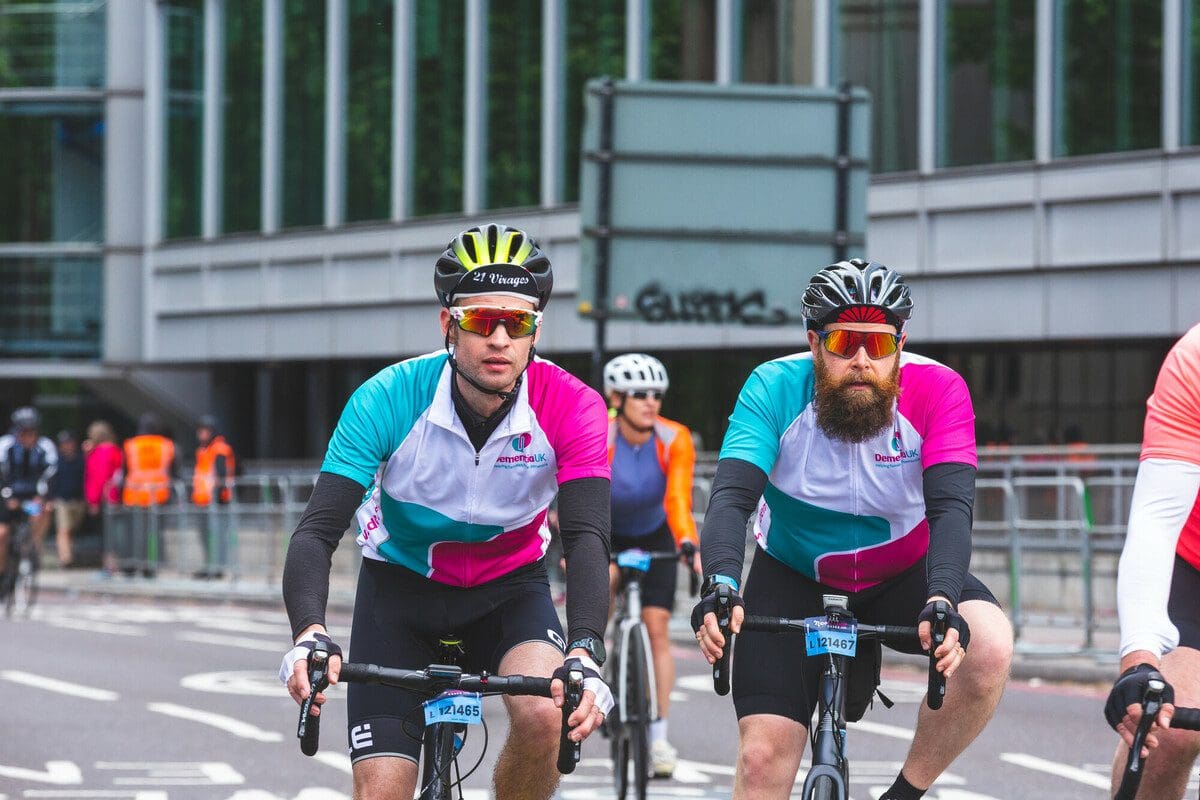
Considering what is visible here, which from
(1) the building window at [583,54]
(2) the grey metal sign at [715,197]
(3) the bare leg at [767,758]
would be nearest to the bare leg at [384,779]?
(3) the bare leg at [767,758]

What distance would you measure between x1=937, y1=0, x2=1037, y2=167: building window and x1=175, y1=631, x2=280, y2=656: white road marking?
32.9 feet

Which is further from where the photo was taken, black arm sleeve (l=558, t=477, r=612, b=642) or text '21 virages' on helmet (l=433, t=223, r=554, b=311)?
text '21 virages' on helmet (l=433, t=223, r=554, b=311)

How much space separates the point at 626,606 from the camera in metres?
9.88

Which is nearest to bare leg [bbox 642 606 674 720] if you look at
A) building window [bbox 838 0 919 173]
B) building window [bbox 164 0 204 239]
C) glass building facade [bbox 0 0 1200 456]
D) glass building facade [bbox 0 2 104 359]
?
glass building facade [bbox 0 0 1200 456]

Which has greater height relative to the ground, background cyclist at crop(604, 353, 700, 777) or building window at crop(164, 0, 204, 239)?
building window at crop(164, 0, 204, 239)

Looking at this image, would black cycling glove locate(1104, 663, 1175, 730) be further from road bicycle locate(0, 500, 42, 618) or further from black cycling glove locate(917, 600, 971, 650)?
road bicycle locate(0, 500, 42, 618)

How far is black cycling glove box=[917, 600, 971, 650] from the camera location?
5.12 meters

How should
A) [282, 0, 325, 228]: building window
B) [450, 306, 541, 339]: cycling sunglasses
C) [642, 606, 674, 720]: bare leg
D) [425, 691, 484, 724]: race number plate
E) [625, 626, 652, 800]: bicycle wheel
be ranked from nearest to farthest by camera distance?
[425, 691, 484, 724]: race number plate
[450, 306, 541, 339]: cycling sunglasses
[625, 626, 652, 800]: bicycle wheel
[642, 606, 674, 720]: bare leg
[282, 0, 325, 228]: building window

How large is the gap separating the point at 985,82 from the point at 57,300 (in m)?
17.6

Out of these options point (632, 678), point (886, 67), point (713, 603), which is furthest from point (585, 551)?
point (886, 67)

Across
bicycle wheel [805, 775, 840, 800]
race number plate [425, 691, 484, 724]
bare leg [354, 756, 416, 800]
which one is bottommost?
bicycle wheel [805, 775, 840, 800]

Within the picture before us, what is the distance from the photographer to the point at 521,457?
5.36 metres

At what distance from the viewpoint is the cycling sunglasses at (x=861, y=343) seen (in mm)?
5547

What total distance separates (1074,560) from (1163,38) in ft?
26.6
